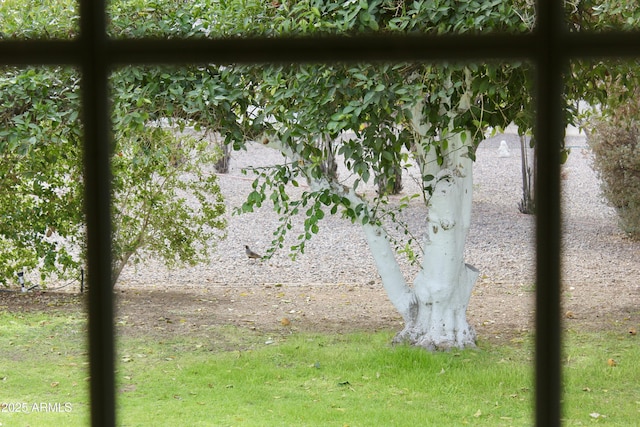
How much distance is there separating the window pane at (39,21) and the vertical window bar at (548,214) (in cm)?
149

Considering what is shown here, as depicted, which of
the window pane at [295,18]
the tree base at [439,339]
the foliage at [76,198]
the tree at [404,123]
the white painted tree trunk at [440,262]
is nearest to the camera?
the window pane at [295,18]

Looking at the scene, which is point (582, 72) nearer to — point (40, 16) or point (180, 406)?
point (40, 16)

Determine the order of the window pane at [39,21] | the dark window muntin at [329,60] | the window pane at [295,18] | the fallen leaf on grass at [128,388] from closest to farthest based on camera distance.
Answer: the dark window muntin at [329,60], the window pane at [295,18], the window pane at [39,21], the fallen leaf on grass at [128,388]

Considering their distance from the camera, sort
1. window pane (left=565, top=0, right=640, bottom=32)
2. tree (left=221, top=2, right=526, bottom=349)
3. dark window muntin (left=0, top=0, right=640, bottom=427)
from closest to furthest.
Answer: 1. dark window muntin (left=0, top=0, right=640, bottom=427)
2. window pane (left=565, top=0, right=640, bottom=32)
3. tree (left=221, top=2, right=526, bottom=349)

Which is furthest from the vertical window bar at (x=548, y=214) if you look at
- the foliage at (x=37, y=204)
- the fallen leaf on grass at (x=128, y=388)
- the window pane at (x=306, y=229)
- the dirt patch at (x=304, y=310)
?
the dirt patch at (x=304, y=310)

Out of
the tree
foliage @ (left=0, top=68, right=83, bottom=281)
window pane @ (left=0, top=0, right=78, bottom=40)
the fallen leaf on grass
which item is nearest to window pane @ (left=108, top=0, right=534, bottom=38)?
the tree

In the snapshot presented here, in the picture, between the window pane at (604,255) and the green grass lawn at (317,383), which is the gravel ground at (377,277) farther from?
the green grass lawn at (317,383)

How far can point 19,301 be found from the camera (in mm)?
3871

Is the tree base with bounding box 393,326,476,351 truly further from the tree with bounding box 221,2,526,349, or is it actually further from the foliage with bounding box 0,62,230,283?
the foliage with bounding box 0,62,230,283

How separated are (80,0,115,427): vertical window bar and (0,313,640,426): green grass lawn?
2181 mm

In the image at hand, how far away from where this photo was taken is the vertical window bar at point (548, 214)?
0.60 meters

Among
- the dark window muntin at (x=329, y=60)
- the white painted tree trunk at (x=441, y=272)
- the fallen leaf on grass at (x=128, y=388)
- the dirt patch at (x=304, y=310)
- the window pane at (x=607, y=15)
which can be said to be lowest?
the fallen leaf on grass at (x=128, y=388)

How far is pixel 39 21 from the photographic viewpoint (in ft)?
6.49

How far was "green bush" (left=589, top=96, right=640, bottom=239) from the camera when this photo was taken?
429 cm
